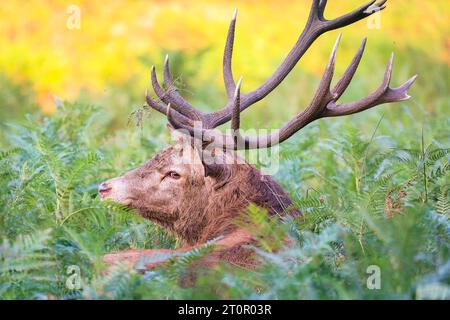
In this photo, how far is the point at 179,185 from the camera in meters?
6.14

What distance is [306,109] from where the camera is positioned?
235 inches

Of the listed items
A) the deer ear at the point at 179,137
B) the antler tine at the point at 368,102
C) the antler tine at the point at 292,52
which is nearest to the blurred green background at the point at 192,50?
the antler tine at the point at 292,52

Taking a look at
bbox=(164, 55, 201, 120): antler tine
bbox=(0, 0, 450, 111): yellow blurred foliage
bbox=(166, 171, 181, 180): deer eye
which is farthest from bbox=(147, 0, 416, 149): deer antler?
bbox=(0, 0, 450, 111): yellow blurred foliage

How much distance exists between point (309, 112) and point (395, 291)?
1.96 meters

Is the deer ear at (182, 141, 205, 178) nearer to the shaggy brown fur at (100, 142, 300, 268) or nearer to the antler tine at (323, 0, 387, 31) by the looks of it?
the shaggy brown fur at (100, 142, 300, 268)

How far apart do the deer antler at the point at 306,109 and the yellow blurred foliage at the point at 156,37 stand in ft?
24.9

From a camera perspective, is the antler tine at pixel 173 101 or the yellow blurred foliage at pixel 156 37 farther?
the yellow blurred foliage at pixel 156 37

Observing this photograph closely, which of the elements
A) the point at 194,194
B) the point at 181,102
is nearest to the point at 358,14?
the point at 181,102

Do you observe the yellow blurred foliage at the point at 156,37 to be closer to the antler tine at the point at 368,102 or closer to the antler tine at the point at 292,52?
the antler tine at the point at 292,52

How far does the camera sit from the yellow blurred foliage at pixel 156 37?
47.6ft

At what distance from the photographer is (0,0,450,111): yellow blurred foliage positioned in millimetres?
14516

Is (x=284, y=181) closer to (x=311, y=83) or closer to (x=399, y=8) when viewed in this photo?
(x=311, y=83)

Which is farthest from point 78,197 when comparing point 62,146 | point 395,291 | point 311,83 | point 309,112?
point 311,83

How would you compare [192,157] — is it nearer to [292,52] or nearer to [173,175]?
[173,175]
